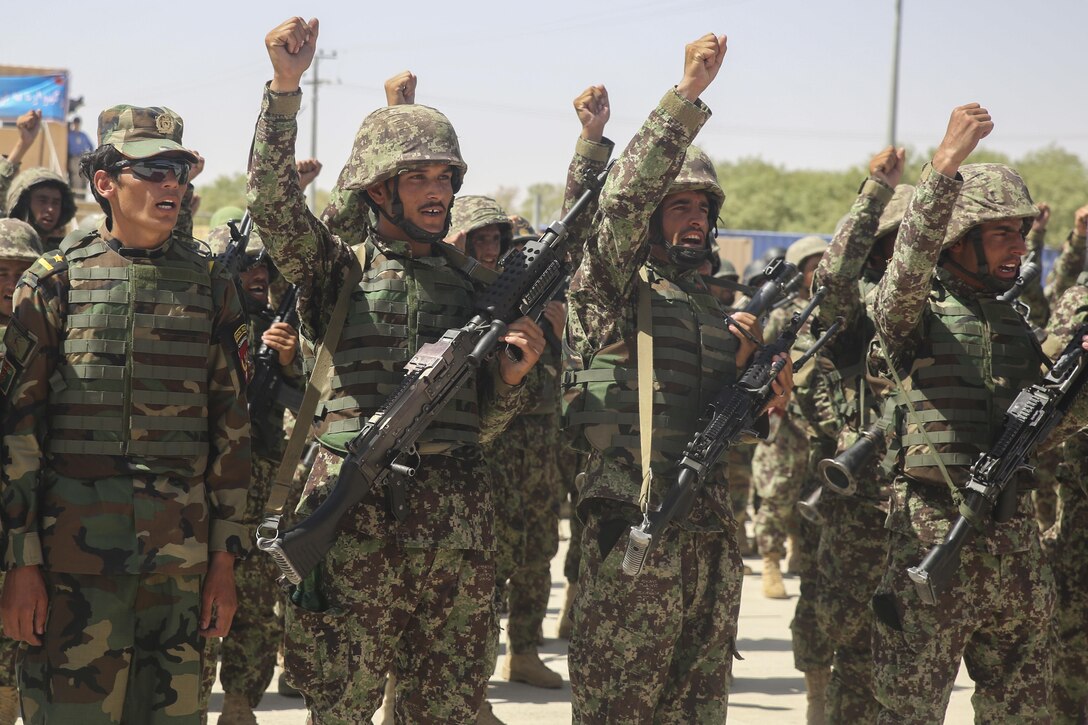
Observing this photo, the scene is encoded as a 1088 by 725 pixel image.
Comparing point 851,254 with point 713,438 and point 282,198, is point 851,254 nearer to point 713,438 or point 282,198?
point 713,438

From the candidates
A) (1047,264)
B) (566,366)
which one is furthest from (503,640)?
(1047,264)

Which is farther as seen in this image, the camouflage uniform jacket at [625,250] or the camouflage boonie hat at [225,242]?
the camouflage boonie hat at [225,242]

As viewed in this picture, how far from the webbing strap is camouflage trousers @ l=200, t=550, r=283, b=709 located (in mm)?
2422

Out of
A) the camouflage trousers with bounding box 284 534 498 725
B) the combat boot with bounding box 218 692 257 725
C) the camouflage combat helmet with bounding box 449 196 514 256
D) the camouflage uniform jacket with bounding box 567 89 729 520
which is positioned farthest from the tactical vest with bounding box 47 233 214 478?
the camouflage combat helmet with bounding box 449 196 514 256

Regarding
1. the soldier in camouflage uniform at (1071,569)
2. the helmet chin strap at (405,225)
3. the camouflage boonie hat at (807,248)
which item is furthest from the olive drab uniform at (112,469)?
the camouflage boonie hat at (807,248)

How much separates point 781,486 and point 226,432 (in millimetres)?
7674

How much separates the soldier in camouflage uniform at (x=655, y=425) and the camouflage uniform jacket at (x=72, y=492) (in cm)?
146

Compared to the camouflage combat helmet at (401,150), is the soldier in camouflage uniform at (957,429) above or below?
below

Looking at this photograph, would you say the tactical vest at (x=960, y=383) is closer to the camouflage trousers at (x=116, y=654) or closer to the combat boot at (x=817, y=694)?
the combat boot at (x=817, y=694)

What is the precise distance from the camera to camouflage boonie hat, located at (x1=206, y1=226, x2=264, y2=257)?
6.76m

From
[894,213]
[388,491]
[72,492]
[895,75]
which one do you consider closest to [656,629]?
[388,491]

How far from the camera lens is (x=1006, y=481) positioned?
5.01 meters

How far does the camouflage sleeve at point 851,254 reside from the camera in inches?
234

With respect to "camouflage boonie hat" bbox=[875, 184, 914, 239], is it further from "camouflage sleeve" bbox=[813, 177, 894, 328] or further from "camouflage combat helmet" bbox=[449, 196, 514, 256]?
"camouflage combat helmet" bbox=[449, 196, 514, 256]
